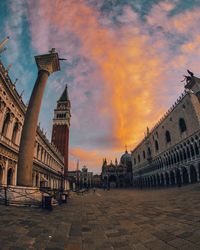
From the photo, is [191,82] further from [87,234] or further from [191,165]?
[87,234]

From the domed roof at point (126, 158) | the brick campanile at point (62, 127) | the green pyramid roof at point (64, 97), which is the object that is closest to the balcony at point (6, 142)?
the brick campanile at point (62, 127)

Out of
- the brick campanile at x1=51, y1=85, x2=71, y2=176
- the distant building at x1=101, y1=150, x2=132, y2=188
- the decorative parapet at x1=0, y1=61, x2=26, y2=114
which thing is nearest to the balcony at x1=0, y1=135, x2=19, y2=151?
the decorative parapet at x1=0, y1=61, x2=26, y2=114

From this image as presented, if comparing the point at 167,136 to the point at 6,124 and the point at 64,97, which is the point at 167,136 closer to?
the point at 6,124

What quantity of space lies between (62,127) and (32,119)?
51.6m

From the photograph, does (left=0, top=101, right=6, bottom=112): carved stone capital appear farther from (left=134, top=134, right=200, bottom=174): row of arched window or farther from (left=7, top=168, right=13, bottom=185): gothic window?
(left=134, top=134, right=200, bottom=174): row of arched window

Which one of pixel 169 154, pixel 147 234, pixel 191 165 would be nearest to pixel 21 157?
pixel 147 234

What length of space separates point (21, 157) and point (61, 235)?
7.39 m

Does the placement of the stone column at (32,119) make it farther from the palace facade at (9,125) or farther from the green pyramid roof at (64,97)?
the green pyramid roof at (64,97)

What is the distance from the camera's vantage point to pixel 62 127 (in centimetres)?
6206

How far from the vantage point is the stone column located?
10276mm

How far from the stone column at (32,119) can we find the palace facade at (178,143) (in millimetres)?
27169

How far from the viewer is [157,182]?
4941cm

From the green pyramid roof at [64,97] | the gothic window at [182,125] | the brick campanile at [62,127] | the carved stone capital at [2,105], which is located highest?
the green pyramid roof at [64,97]

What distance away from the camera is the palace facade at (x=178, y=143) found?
3105 centimetres
